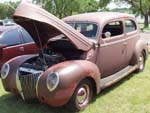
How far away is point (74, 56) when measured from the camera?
20.4 ft

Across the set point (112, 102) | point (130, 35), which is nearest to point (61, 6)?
point (130, 35)

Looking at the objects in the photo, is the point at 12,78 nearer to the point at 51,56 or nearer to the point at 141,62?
the point at 51,56

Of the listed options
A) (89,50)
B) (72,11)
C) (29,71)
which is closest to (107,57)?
(89,50)

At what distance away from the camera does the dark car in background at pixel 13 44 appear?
814cm

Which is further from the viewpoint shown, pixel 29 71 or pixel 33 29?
pixel 33 29

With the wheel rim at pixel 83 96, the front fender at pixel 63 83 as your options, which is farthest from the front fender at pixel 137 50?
the front fender at pixel 63 83

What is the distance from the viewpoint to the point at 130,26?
824cm

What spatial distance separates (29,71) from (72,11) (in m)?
39.3

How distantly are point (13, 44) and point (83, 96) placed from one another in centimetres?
339

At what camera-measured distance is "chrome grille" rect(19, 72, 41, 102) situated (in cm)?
553

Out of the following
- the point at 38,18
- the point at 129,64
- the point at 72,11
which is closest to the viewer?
the point at 38,18

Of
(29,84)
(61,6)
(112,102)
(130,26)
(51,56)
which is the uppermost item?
(130,26)

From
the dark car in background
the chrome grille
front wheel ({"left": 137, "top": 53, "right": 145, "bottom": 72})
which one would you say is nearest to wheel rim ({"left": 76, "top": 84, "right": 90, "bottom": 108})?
the chrome grille

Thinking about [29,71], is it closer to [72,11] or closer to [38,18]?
[38,18]
